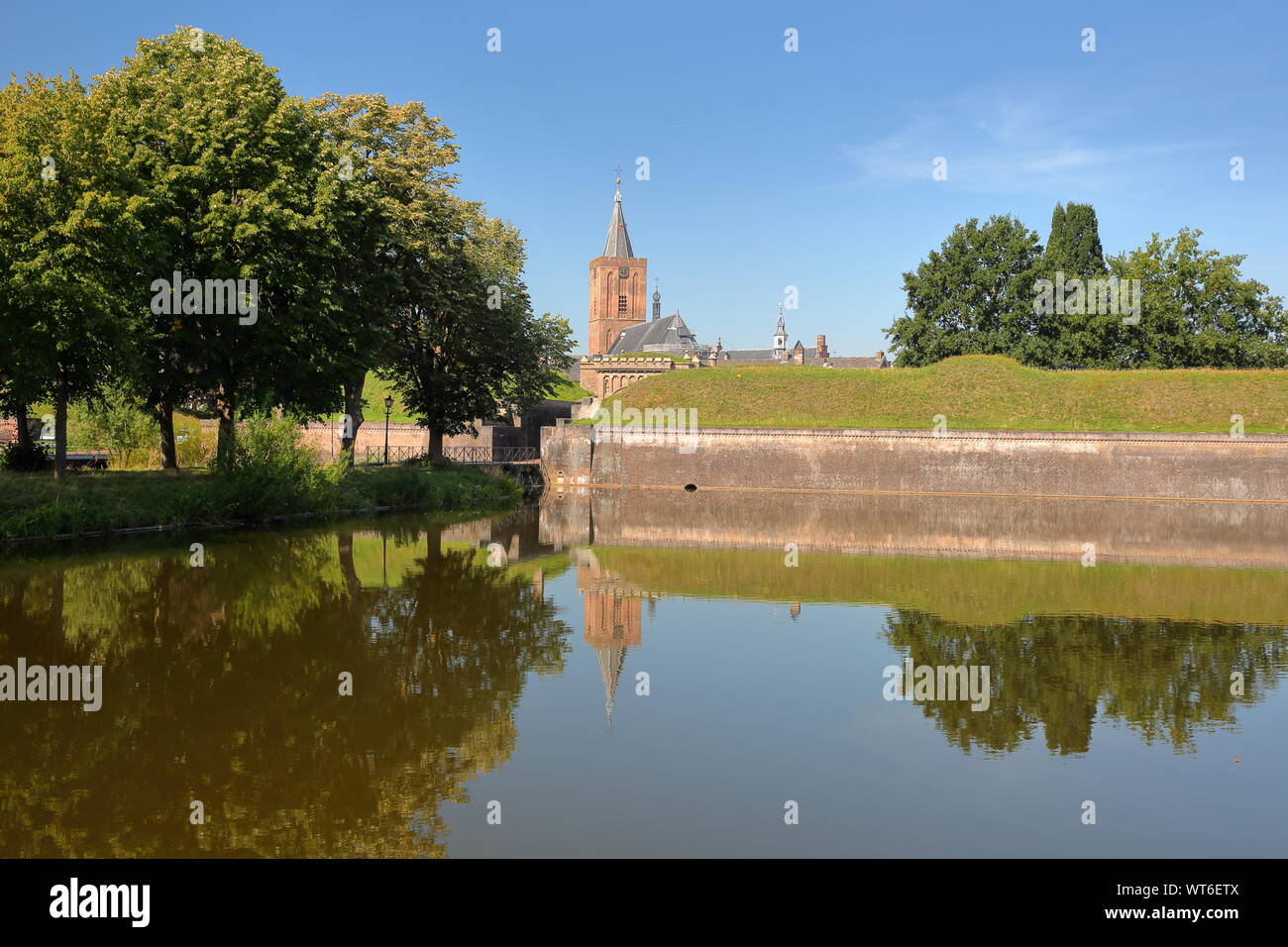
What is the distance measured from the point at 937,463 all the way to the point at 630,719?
39.4 meters

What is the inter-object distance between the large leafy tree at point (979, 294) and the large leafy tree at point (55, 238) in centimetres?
4829

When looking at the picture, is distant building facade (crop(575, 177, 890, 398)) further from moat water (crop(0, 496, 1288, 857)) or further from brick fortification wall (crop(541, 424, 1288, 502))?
moat water (crop(0, 496, 1288, 857))

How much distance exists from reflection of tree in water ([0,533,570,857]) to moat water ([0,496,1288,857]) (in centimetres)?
4

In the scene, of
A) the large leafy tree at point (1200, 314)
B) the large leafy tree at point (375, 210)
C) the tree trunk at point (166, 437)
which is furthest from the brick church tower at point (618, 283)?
the tree trunk at point (166, 437)

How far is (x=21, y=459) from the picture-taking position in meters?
25.8

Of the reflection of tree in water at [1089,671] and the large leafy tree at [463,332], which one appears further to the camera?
the large leafy tree at [463,332]

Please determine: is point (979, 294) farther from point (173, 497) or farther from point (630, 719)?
point (630, 719)

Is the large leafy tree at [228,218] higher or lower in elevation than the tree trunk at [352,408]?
higher

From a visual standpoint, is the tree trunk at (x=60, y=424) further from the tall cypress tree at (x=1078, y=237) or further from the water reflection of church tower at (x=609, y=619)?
the tall cypress tree at (x=1078, y=237)

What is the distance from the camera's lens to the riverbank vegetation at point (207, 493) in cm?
2088

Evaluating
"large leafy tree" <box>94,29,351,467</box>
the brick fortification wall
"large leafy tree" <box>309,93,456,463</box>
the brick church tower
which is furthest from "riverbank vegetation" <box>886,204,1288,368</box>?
the brick church tower

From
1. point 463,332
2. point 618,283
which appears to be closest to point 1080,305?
point 463,332
